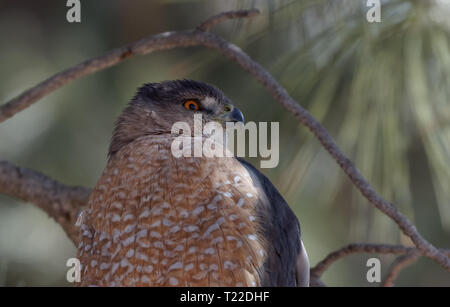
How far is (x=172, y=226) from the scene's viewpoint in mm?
2406

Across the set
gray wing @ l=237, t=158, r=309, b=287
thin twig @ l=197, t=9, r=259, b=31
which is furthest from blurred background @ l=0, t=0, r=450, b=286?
gray wing @ l=237, t=158, r=309, b=287

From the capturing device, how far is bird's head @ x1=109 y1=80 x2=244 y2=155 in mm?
3018

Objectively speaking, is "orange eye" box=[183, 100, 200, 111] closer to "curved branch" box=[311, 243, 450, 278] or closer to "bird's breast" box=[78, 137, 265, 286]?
"bird's breast" box=[78, 137, 265, 286]

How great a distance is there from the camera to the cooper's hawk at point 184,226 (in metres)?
2.38

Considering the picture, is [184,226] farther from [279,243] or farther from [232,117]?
[232,117]

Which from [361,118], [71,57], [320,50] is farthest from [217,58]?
[71,57]

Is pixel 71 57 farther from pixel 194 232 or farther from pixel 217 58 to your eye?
pixel 194 232

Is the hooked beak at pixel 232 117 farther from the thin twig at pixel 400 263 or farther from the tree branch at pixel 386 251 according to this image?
the thin twig at pixel 400 263

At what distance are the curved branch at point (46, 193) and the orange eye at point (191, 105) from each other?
0.76 meters

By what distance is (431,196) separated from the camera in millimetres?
7352

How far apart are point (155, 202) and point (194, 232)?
0.21m

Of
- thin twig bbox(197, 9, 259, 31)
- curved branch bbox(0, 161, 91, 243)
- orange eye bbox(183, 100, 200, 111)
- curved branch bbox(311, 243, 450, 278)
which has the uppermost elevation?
thin twig bbox(197, 9, 259, 31)

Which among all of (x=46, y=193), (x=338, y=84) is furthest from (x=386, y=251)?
(x=46, y=193)

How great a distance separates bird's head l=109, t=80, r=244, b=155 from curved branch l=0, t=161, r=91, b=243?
54 centimetres
